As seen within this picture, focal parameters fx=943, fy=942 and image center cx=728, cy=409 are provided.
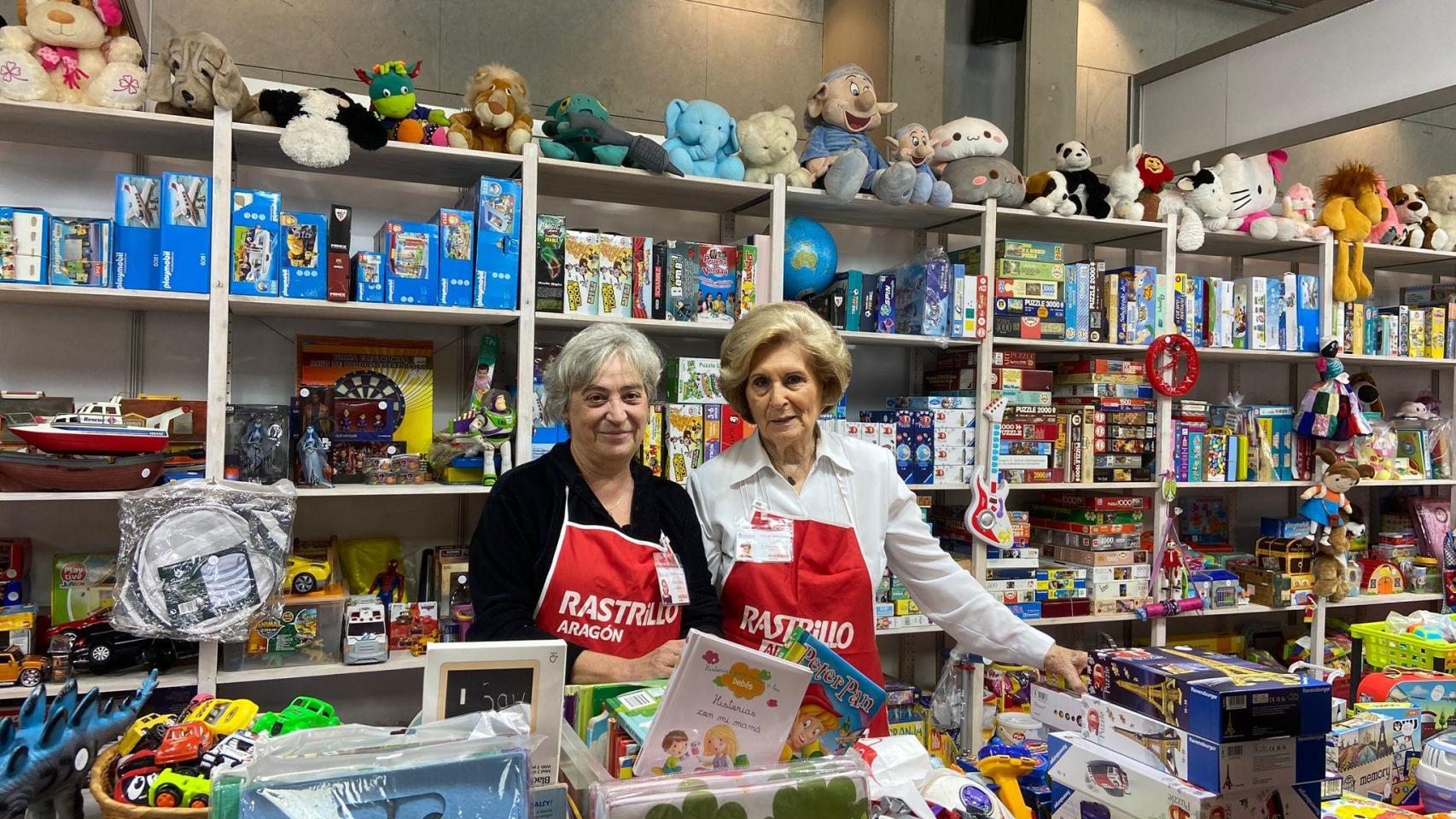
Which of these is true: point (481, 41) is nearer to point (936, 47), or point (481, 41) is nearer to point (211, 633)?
point (936, 47)

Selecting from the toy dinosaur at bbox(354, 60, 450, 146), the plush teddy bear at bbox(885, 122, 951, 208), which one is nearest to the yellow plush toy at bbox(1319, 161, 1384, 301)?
the plush teddy bear at bbox(885, 122, 951, 208)

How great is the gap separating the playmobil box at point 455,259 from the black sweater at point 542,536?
1.09 m

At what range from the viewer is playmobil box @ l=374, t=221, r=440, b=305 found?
280cm

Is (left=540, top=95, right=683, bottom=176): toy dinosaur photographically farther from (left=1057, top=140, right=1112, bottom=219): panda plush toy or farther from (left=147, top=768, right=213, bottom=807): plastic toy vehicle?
(left=147, top=768, right=213, bottom=807): plastic toy vehicle

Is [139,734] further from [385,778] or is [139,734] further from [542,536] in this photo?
[385,778]

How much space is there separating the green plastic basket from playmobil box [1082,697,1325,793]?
4.69 ft

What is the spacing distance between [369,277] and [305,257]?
181mm

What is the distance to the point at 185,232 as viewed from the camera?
259 centimetres

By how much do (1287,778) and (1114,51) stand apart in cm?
613

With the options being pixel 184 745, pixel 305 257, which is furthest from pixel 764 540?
pixel 305 257

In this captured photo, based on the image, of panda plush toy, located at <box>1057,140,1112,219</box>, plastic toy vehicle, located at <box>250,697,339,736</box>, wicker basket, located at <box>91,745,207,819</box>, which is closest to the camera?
wicker basket, located at <box>91,745,207,819</box>

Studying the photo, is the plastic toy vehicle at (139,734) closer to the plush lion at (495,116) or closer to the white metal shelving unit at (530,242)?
the white metal shelving unit at (530,242)

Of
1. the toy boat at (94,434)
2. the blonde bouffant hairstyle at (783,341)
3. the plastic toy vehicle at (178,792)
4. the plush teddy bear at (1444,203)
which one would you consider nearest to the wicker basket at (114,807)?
the plastic toy vehicle at (178,792)

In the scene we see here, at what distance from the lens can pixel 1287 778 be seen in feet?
4.42
